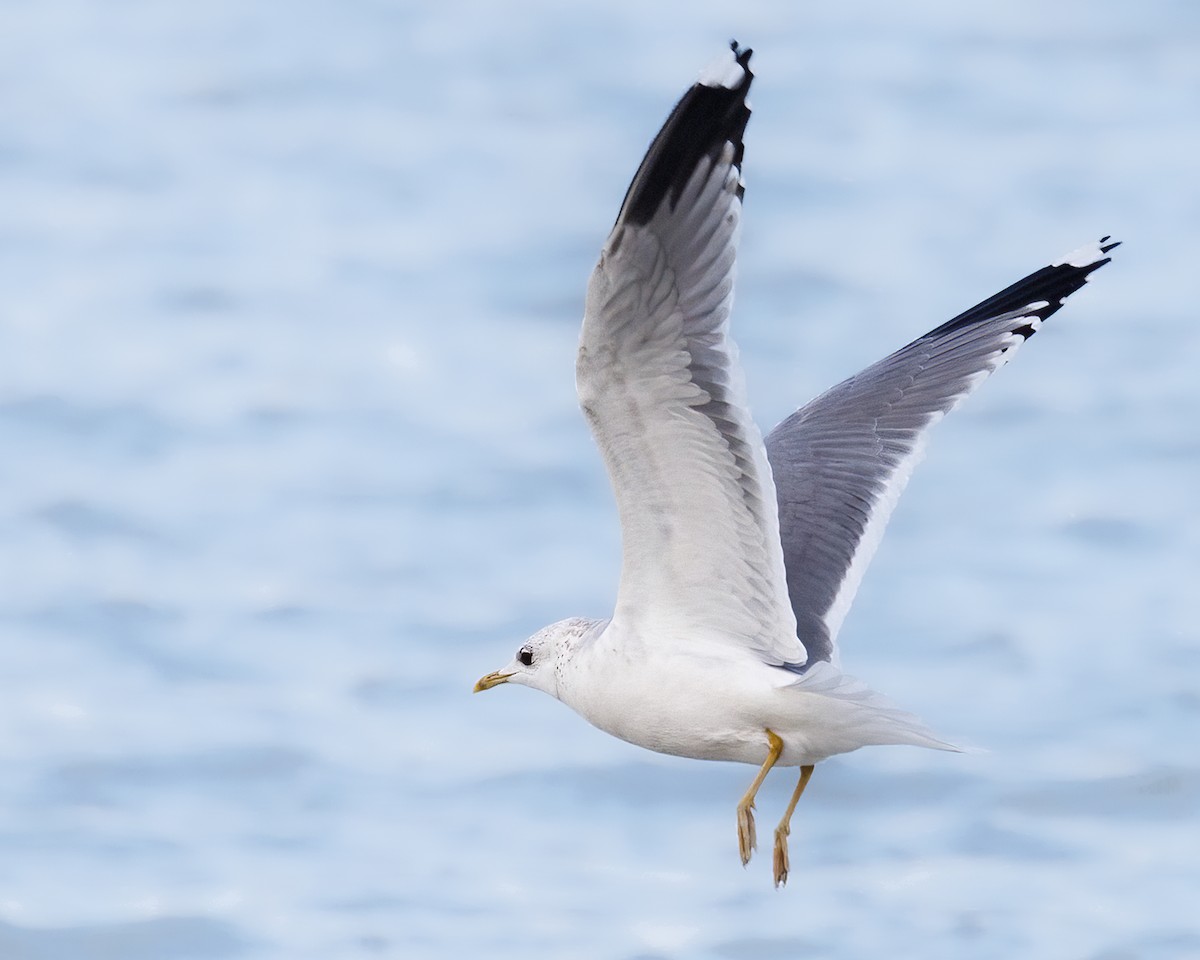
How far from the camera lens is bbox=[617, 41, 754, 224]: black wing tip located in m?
4.84

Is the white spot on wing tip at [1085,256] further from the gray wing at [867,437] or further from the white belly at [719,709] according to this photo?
the white belly at [719,709]

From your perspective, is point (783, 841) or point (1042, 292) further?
point (1042, 292)

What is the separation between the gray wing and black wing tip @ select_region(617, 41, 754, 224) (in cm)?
165

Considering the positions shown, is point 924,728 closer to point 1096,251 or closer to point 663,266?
point 663,266

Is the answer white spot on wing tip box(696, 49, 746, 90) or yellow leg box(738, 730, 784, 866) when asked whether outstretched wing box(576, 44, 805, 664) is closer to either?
white spot on wing tip box(696, 49, 746, 90)

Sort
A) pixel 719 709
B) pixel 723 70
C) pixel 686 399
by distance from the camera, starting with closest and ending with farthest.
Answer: pixel 723 70 < pixel 686 399 < pixel 719 709

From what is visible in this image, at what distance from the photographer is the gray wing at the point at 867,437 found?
6488 millimetres

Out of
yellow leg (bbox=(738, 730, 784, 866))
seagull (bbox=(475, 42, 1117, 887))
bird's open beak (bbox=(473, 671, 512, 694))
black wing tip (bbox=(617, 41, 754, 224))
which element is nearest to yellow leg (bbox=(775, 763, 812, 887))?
seagull (bbox=(475, 42, 1117, 887))

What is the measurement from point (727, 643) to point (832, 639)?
0.57m

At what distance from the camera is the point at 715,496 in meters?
5.48

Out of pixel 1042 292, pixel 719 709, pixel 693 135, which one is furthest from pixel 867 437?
pixel 693 135

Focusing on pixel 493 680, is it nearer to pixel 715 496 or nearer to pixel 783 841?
pixel 783 841

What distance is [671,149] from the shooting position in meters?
4.89

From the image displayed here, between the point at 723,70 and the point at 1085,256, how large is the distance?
2744mm
